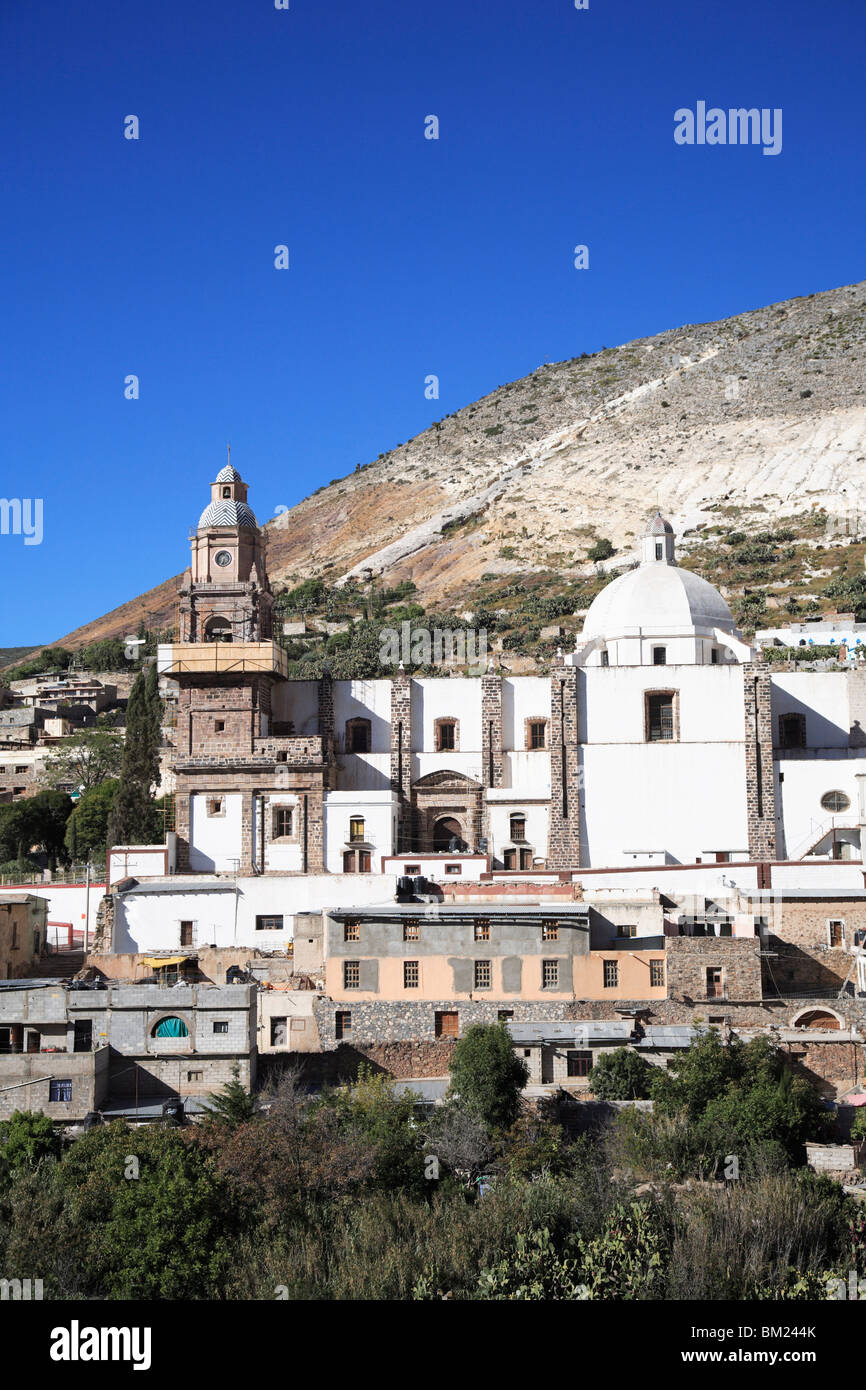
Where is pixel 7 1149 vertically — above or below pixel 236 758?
below

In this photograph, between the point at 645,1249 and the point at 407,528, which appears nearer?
the point at 645,1249

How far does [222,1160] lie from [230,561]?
2775 centimetres

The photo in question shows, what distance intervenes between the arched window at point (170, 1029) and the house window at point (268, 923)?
9.81 m

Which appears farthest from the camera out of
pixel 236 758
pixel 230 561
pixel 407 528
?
pixel 407 528

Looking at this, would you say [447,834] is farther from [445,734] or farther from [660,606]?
[660,606]

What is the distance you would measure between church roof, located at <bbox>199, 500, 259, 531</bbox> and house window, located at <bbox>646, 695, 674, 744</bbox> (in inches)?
625

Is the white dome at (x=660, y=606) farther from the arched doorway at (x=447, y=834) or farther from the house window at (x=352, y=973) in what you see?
the house window at (x=352, y=973)

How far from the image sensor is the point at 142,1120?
1312 inches

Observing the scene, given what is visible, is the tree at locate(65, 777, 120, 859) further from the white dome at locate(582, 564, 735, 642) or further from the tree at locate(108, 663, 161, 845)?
the white dome at locate(582, 564, 735, 642)

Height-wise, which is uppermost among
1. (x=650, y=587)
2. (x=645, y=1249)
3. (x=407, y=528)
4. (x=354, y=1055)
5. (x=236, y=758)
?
(x=407, y=528)

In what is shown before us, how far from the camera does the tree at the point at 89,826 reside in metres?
65.8

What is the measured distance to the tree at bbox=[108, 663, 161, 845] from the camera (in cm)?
5769
